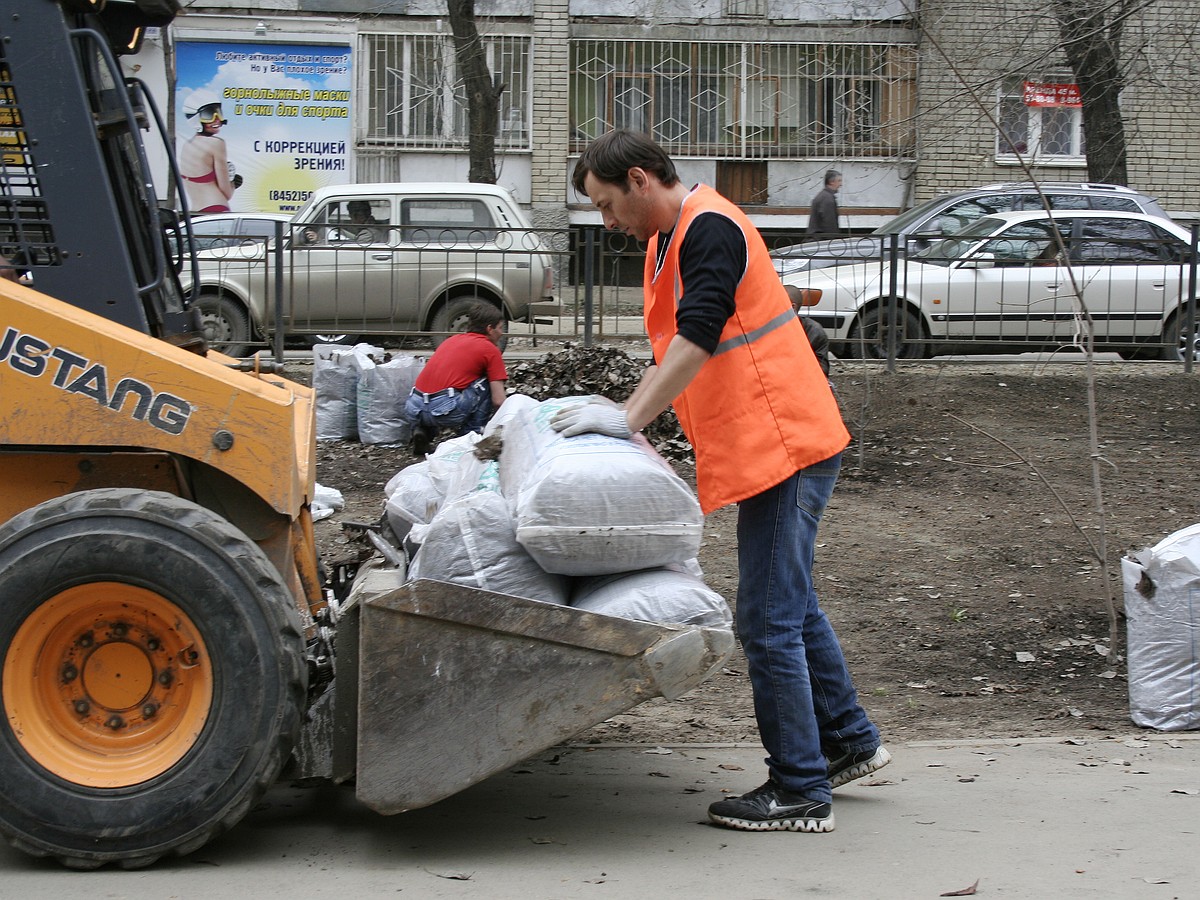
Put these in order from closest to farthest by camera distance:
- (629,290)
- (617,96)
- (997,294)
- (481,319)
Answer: (481,319) → (629,290) → (997,294) → (617,96)

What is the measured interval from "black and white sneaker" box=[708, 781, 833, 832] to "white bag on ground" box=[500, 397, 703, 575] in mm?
737

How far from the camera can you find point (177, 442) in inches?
139

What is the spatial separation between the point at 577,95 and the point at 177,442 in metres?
20.6

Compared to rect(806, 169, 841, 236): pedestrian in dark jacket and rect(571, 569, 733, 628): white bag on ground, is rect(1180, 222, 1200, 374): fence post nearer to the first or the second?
rect(806, 169, 841, 236): pedestrian in dark jacket

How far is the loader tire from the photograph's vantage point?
331 centimetres

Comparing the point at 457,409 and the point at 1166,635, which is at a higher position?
the point at 457,409

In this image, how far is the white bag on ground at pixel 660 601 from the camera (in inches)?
140

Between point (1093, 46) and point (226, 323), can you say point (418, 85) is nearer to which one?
point (226, 323)

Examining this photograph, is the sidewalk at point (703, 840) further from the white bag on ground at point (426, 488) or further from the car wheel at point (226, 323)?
the car wheel at point (226, 323)

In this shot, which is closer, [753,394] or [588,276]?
[753,394]

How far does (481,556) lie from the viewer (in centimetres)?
368

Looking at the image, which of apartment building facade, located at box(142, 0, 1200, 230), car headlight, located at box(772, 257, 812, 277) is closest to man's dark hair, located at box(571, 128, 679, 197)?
car headlight, located at box(772, 257, 812, 277)

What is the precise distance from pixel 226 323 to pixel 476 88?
7.03m

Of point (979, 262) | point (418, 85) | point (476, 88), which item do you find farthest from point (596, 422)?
point (418, 85)
